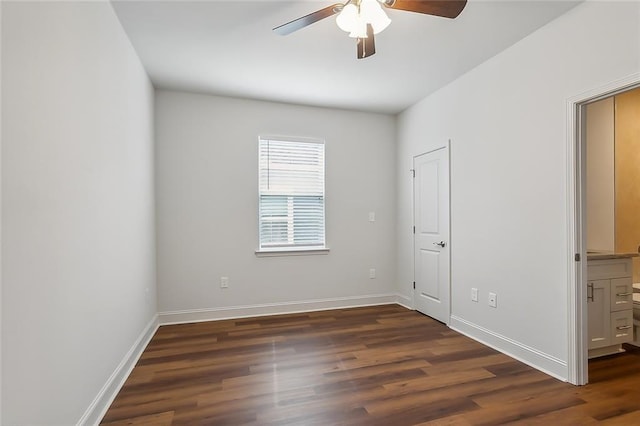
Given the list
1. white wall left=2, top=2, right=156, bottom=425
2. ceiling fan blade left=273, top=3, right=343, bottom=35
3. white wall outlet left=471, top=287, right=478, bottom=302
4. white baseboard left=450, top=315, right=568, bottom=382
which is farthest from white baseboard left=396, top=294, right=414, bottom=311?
ceiling fan blade left=273, top=3, right=343, bottom=35

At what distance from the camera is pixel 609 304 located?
2.65m

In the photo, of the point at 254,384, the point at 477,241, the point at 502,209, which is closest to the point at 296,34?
the point at 502,209

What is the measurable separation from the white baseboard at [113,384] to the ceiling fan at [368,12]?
8.20 ft

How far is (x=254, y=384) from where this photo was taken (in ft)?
7.50

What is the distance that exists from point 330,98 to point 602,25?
8.18 feet

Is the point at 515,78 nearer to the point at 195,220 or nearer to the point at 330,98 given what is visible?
the point at 330,98

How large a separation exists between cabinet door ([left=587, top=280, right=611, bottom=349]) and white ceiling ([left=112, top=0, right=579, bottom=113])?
7.11 ft

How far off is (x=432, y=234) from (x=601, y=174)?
1.64 m

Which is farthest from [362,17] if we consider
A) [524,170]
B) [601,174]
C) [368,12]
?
[601,174]

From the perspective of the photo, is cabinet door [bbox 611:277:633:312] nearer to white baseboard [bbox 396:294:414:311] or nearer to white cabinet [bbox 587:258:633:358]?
white cabinet [bbox 587:258:633:358]

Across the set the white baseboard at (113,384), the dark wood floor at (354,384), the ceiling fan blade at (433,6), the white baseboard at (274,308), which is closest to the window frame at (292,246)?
the white baseboard at (274,308)

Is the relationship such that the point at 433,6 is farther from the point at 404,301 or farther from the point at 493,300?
the point at 404,301

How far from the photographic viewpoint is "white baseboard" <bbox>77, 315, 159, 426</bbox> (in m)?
1.77

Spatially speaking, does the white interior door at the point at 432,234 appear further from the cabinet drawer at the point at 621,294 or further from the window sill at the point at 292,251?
the cabinet drawer at the point at 621,294
